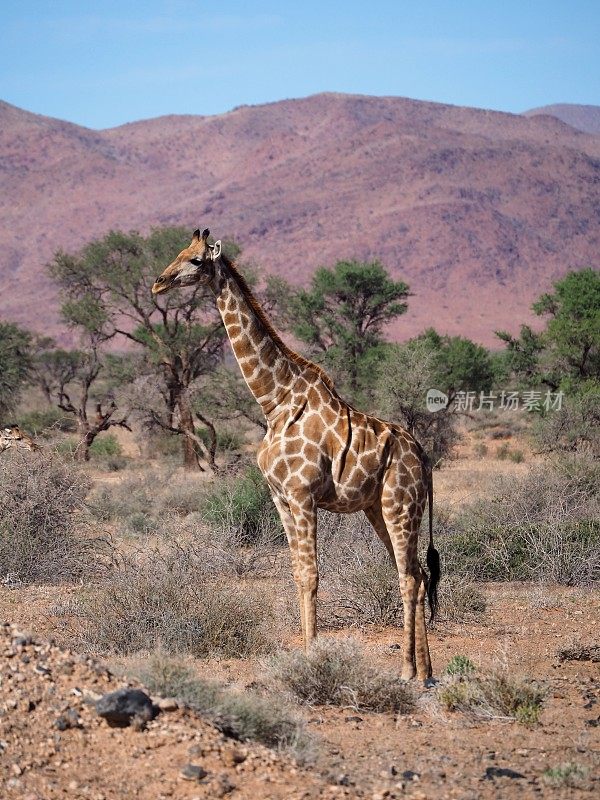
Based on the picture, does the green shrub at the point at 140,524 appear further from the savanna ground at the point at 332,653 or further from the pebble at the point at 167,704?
the pebble at the point at 167,704

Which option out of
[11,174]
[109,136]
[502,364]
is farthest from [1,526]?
[109,136]

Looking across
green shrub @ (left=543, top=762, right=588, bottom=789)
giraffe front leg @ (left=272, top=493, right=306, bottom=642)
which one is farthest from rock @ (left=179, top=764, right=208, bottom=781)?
giraffe front leg @ (left=272, top=493, right=306, bottom=642)

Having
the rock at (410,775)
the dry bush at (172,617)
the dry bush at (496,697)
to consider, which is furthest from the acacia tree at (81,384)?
the rock at (410,775)

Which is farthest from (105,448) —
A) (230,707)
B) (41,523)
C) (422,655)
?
(230,707)

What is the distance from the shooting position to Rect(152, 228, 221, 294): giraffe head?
821 centimetres

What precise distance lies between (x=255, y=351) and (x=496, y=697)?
3.06 meters

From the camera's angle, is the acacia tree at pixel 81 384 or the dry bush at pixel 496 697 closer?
the dry bush at pixel 496 697

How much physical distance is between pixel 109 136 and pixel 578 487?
139 metres

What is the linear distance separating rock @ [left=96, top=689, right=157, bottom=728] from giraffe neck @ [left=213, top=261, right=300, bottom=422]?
3.05 metres

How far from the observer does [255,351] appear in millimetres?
8352

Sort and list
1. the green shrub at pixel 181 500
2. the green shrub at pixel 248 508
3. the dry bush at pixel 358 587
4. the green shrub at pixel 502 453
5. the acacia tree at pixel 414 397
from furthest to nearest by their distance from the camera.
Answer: the green shrub at pixel 502 453, the acacia tree at pixel 414 397, the green shrub at pixel 181 500, the green shrub at pixel 248 508, the dry bush at pixel 358 587

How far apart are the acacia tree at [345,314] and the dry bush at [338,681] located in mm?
22913

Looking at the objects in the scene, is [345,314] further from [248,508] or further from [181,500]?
[248,508]

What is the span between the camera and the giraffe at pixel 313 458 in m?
7.86
